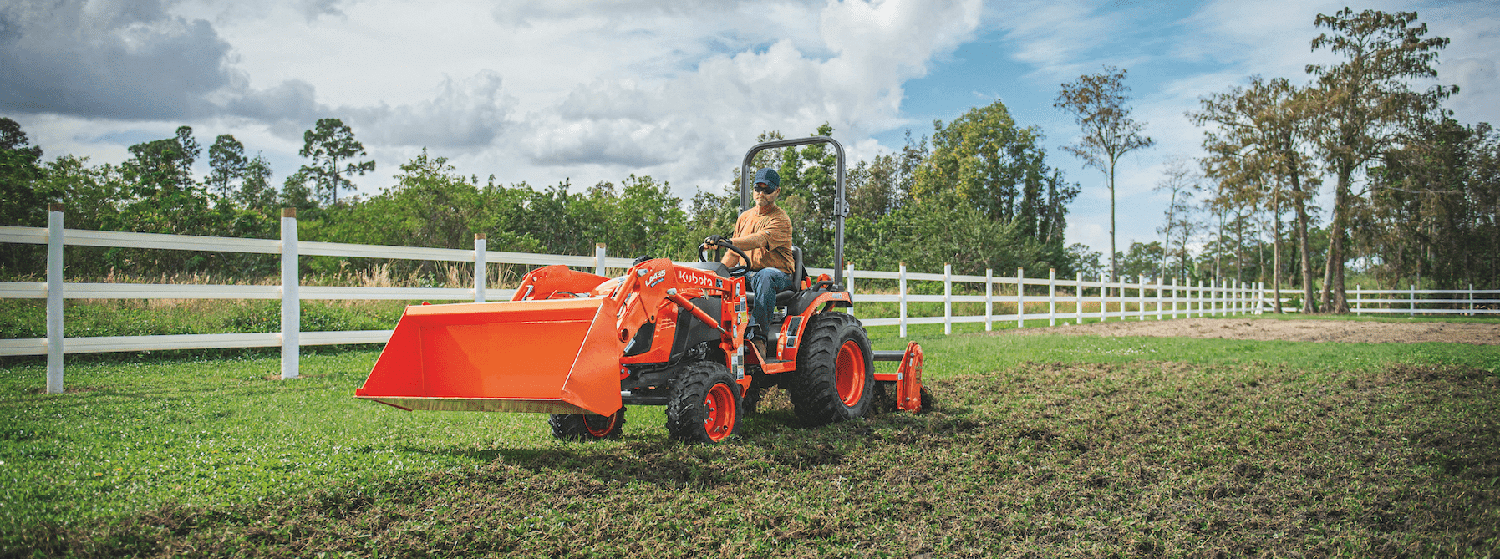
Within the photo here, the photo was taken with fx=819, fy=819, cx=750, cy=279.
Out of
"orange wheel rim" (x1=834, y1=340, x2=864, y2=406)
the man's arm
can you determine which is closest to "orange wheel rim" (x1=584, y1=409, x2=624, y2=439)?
the man's arm

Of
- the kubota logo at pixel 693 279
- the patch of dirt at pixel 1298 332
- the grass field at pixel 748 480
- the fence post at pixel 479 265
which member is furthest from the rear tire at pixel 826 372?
the patch of dirt at pixel 1298 332

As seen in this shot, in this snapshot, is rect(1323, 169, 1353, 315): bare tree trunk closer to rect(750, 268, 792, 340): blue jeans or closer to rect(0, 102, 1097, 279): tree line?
rect(0, 102, 1097, 279): tree line

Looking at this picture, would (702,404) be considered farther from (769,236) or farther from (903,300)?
(903,300)

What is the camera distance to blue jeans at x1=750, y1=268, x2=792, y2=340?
16.7 feet

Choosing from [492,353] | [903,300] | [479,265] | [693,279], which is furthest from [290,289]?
[903,300]

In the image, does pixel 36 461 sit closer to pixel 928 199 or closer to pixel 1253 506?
pixel 1253 506

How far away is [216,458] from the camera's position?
3930mm

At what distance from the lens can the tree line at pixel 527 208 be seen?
14.3 meters

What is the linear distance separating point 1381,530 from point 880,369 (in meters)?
5.75

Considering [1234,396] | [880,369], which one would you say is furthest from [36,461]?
[1234,396]

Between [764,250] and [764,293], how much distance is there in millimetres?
406

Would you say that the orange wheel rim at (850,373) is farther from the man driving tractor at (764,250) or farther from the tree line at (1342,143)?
the tree line at (1342,143)

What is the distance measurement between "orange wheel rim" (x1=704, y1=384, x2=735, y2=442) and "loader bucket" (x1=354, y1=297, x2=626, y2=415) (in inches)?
27.7

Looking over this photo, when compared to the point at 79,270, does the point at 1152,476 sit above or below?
below
